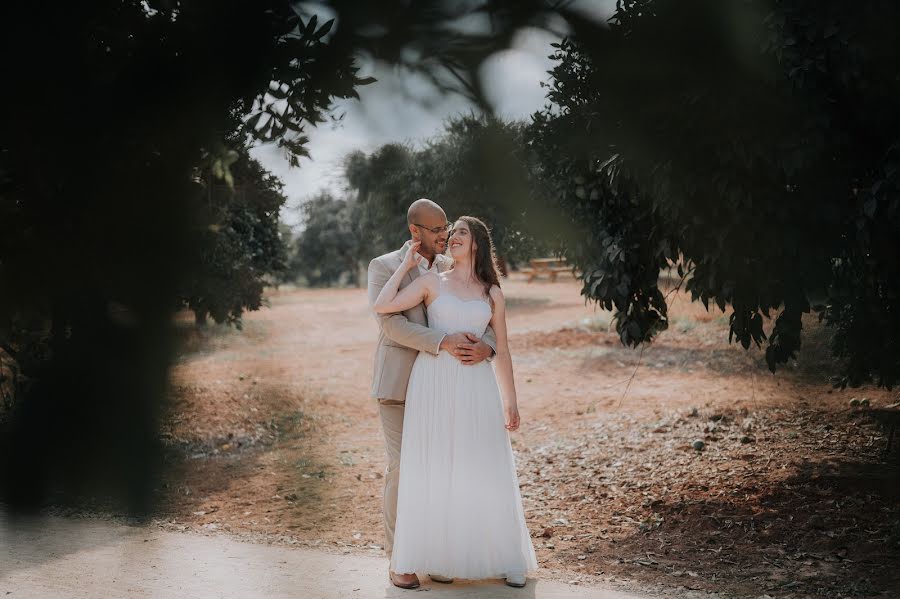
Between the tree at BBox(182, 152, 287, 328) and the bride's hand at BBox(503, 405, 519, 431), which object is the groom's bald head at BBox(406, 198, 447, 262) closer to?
the bride's hand at BBox(503, 405, 519, 431)

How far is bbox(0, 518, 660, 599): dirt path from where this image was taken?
4738 mm

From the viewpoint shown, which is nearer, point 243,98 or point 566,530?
point 243,98

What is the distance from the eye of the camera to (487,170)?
22.7m

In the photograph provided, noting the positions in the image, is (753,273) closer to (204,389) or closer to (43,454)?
(43,454)

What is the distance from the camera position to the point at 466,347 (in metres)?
4.76

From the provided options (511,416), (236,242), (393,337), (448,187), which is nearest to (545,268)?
(448,187)

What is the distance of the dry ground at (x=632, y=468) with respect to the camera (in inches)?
Answer: 226

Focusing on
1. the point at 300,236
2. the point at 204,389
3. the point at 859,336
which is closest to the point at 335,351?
the point at 204,389

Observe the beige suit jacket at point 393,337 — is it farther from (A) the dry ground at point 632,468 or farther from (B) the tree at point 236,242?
(A) the dry ground at point 632,468

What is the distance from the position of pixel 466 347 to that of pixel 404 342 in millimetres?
346

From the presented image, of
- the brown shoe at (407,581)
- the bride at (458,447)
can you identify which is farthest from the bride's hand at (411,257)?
the brown shoe at (407,581)

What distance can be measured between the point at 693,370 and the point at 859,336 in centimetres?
669

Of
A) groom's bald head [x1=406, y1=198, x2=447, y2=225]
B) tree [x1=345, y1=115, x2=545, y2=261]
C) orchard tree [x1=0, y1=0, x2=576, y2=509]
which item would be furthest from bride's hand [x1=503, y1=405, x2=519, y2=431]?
tree [x1=345, y1=115, x2=545, y2=261]

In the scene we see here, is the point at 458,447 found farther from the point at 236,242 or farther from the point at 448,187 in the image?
the point at 448,187
